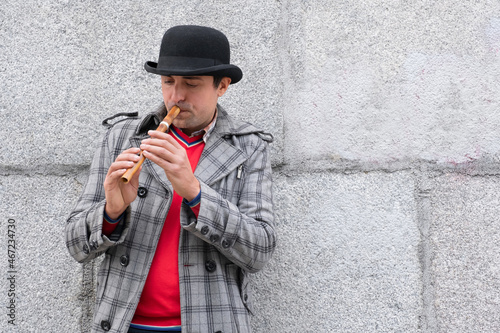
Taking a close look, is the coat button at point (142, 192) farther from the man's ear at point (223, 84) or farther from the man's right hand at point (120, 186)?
the man's ear at point (223, 84)

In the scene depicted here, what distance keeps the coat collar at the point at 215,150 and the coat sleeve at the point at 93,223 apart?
0.51 feet

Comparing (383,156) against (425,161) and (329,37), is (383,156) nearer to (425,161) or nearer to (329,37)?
(425,161)

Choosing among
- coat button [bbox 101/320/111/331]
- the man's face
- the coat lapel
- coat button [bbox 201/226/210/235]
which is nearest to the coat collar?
the coat lapel

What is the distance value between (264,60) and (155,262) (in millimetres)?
1140

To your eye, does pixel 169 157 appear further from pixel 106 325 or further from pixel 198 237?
pixel 106 325

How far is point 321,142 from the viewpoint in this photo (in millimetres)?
2492

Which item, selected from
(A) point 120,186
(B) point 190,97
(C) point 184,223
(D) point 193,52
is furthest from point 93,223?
(D) point 193,52

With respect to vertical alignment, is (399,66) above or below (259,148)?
above

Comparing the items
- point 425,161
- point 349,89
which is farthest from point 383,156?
point 349,89

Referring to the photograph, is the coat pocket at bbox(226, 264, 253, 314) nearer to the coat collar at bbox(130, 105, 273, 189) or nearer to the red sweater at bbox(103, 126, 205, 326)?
the red sweater at bbox(103, 126, 205, 326)

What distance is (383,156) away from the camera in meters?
2.46

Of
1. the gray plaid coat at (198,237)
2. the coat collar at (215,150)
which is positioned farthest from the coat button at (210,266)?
the coat collar at (215,150)

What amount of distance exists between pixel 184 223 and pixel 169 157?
0.25 m

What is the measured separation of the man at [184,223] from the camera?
1784mm
